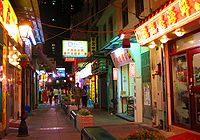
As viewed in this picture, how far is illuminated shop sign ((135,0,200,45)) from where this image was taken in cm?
854

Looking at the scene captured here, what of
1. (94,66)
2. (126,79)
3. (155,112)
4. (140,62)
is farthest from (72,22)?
(155,112)

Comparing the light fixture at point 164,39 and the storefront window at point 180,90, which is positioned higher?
the light fixture at point 164,39

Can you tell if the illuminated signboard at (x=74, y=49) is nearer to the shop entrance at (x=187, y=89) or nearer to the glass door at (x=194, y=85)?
the shop entrance at (x=187, y=89)

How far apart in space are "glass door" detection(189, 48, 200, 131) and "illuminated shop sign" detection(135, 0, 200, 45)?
145 centimetres

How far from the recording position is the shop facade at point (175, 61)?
31.6ft

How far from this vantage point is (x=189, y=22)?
29.4 feet

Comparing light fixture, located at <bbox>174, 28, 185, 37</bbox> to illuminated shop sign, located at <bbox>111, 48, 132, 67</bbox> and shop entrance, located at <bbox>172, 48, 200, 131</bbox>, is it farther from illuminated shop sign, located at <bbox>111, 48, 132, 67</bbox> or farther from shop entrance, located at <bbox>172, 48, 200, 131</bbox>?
illuminated shop sign, located at <bbox>111, 48, 132, 67</bbox>

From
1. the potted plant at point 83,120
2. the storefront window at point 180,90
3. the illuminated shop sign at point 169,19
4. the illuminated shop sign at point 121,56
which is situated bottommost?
the potted plant at point 83,120

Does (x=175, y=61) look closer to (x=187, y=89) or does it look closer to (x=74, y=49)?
(x=187, y=89)

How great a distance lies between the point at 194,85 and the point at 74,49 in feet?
58.8

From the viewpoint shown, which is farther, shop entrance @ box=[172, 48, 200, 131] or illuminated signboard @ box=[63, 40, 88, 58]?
illuminated signboard @ box=[63, 40, 88, 58]

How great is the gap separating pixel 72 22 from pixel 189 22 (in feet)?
151

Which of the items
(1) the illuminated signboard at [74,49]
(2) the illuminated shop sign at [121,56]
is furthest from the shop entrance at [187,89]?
(1) the illuminated signboard at [74,49]

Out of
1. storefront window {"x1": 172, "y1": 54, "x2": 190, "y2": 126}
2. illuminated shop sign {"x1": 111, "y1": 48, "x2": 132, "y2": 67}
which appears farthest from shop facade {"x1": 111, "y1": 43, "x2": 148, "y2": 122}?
Result: storefront window {"x1": 172, "y1": 54, "x2": 190, "y2": 126}
